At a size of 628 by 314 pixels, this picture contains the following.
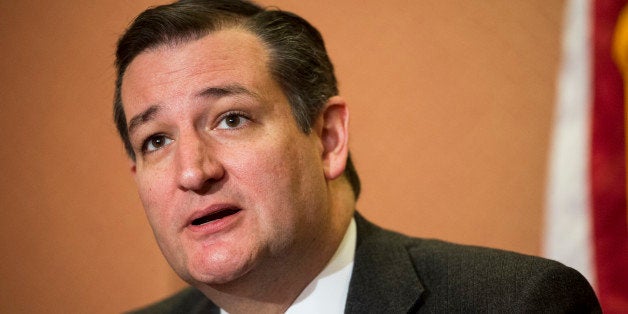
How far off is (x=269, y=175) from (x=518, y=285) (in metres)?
0.68

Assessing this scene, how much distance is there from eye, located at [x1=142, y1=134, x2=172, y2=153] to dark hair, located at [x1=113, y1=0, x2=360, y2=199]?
22 centimetres

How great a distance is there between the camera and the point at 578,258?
1.97 meters

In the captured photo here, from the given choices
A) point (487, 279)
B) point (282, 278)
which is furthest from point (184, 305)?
point (487, 279)

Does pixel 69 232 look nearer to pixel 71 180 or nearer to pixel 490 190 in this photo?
pixel 71 180

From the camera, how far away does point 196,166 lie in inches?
61.0

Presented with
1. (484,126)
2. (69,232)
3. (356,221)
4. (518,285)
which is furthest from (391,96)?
(69,232)

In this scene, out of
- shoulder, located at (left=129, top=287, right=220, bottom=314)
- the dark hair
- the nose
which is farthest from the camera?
shoulder, located at (left=129, top=287, right=220, bottom=314)

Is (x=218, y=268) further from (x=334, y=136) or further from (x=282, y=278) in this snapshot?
(x=334, y=136)

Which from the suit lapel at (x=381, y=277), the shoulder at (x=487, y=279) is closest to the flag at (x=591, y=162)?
the shoulder at (x=487, y=279)

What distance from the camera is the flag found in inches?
74.7

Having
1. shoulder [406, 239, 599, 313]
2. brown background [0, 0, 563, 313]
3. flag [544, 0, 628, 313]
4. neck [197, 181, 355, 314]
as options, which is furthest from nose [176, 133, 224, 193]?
flag [544, 0, 628, 313]

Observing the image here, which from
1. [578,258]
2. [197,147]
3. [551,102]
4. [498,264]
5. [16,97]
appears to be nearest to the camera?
[197,147]

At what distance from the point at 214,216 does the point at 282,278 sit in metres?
0.27

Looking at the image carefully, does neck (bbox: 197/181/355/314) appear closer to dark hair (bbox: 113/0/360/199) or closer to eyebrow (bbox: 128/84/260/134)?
dark hair (bbox: 113/0/360/199)
